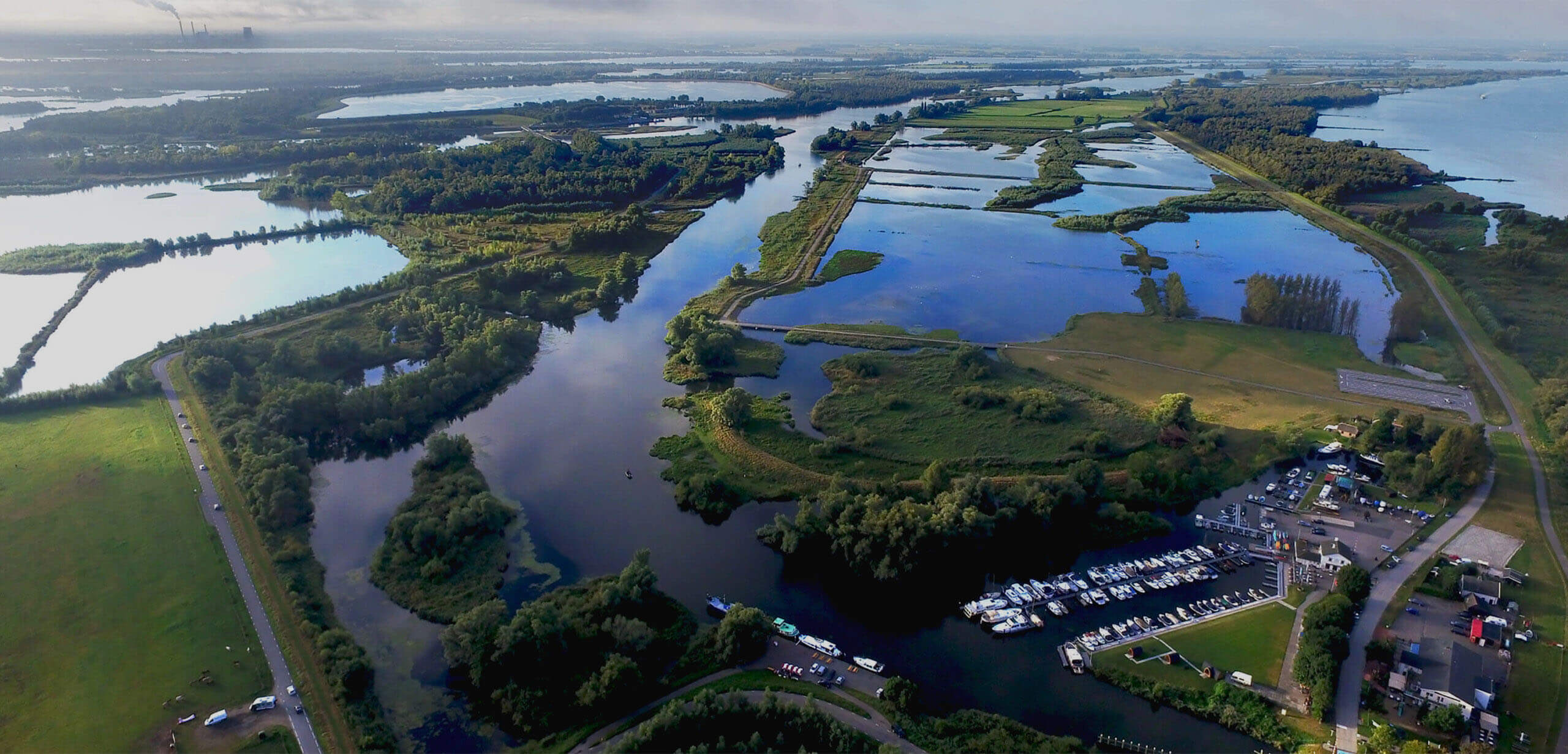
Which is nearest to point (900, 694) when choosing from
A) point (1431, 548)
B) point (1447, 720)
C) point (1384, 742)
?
point (1384, 742)

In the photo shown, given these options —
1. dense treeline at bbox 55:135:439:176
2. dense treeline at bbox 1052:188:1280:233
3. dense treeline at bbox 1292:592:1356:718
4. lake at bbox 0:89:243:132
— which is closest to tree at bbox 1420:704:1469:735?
dense treeline at bbox 1292:592:1356:718

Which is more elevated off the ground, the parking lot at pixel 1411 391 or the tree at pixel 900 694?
the parking lot at pixel 1411 391

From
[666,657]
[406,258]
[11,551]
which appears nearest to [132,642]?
[11,551]

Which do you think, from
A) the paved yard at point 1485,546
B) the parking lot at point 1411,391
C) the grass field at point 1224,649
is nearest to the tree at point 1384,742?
the grass field at point 1224,649

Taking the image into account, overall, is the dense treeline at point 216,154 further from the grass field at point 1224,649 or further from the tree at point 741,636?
the grass field at point 1224,649

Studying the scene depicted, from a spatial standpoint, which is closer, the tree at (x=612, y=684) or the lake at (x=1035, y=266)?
the tree at (x=612, y=684)

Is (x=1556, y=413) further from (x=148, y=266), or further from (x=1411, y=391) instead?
(x=148, y=266)

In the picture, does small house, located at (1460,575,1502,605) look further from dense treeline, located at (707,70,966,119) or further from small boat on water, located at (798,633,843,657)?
dense treeline, located at (707,70,966,119)
